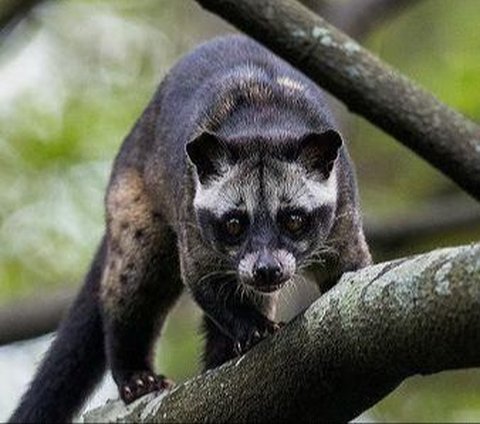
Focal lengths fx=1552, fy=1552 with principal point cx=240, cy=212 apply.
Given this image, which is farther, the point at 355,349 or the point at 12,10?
the point at 12,10

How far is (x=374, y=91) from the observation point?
776 centimetres

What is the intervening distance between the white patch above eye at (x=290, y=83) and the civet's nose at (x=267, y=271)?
1590 mm

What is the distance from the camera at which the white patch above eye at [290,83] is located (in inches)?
332

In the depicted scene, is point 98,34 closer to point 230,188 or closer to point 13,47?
point 13,47

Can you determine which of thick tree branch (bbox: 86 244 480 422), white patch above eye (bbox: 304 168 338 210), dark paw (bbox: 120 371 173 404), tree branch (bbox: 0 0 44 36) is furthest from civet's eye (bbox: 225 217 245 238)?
tree branch (bbox: 0 0 44 36)

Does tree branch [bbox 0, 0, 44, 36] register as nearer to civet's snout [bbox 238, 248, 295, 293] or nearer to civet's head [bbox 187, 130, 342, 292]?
civet's head [bbox 187, 130, 342, 292]

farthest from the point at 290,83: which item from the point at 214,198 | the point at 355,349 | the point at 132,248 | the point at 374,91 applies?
the point at 355,349

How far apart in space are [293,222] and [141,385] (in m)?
1.94

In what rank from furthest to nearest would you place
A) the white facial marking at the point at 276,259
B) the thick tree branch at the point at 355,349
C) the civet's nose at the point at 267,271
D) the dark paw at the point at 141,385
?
the dark paw at the point at 141,385, the white facial marking at the point at 276,259, the civet's nose at the point at 267,271, the thick tree branch at the point at 355,349

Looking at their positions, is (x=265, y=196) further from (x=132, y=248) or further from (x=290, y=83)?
(x=132, y=248)

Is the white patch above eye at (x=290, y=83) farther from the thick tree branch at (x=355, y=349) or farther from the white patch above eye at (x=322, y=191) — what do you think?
the thick tree branch at (x=355, y=349)

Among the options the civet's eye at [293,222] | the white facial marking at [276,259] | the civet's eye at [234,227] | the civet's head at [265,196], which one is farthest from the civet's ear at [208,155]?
the white facial marking at [276,259]

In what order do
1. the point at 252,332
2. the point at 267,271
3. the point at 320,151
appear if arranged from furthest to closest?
the point at 320,151, the point at 252,332, the point at 267,271

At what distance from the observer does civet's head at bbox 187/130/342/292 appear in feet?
24.1
